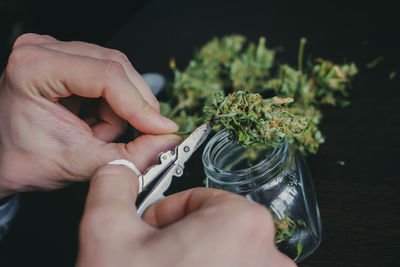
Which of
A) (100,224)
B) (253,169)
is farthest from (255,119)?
(100,224)

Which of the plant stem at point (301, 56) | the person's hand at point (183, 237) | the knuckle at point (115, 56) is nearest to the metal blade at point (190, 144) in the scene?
the person's hand at point (183, 237)

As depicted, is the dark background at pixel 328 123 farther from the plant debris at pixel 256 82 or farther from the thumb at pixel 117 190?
the thumb at pixel 117 190

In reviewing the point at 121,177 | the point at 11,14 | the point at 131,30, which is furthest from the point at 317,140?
the point at 11,14

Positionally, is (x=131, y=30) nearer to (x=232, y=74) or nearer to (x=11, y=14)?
(x=232, y=74)

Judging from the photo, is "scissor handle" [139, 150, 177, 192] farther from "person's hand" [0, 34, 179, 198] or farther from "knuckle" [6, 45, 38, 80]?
"knuckle" [6, 45, 38, 80]

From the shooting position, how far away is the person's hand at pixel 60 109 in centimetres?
106

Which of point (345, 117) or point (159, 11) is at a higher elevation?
point (159, 11)

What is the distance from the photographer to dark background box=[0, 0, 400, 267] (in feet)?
3.65

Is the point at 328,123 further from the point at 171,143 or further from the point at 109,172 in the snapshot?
the point at 109,172

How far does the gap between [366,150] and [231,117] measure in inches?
23.3

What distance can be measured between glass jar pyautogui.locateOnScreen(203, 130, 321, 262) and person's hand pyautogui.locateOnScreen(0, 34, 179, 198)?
17 cm

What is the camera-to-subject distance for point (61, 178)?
1174mm

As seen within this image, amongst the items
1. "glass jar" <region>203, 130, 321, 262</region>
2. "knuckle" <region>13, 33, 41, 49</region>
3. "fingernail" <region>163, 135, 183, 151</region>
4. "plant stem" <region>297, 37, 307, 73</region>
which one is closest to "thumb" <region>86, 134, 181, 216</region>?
"fingernail" <region>163, 135, 183, 151</region>

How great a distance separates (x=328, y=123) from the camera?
4.73 ft
